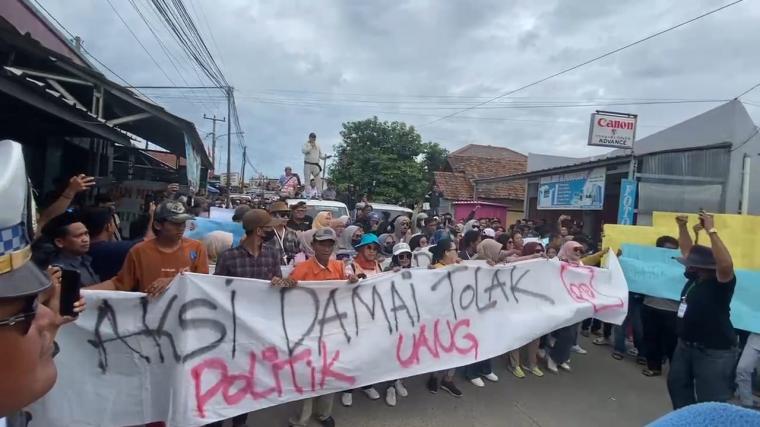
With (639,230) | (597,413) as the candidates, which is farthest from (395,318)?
(639,230)

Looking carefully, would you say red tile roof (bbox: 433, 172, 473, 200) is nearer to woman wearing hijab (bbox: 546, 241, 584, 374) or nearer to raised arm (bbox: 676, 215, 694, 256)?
woman wearing hijab (bbox: 546, 241, 584, 374)

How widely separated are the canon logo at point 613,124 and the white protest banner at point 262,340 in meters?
11.5

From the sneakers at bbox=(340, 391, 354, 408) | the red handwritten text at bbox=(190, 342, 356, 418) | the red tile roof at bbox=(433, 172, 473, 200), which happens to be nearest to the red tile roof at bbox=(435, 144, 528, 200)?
the red tile roof at bbox=(433, 172, 473, 200)

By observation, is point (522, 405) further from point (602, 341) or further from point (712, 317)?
point (602, 341)

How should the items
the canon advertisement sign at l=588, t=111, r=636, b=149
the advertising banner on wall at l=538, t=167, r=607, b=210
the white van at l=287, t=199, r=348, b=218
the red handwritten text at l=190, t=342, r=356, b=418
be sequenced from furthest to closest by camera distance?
the canon advertisement sign at l=588, t=111, r=636, b=149 < the advertising banner on wall at l=538, t=167, r=607, b=210 < the white van at l=287, t=199, r=348, b=218 < the red handwritten text at l=190, t=342, r=356, b=418

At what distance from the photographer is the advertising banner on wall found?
41.3ft

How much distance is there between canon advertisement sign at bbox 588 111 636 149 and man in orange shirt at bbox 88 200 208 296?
1359 cm

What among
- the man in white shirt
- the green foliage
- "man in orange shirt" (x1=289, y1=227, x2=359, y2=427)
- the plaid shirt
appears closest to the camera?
the plaid shirt

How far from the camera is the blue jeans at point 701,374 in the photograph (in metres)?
3.37

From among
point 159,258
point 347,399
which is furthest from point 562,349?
point 159,258

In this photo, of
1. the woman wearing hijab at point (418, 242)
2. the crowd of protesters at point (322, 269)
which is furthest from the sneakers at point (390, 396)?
the woman wearing hijab at point (418, 242)

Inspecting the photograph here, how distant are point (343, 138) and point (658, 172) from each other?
19.4 meters

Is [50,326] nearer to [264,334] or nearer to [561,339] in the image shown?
[264,334]

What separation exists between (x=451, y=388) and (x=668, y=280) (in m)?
2.97
